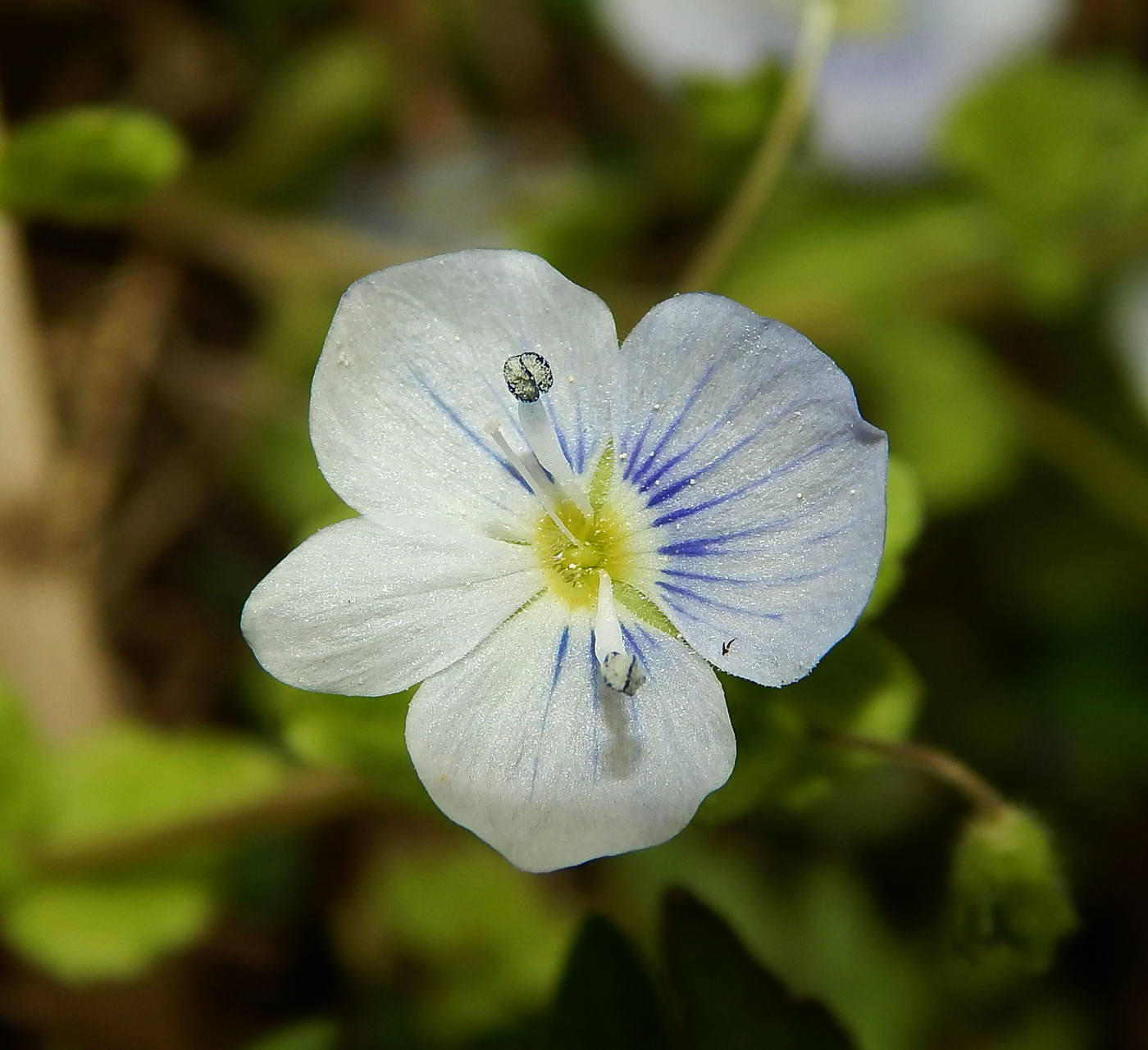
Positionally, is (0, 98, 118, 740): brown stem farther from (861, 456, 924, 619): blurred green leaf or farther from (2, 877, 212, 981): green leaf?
(861, 456, 924, 619): blurred green leaf

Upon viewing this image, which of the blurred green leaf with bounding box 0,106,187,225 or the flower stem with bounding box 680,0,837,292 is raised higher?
the flower stem with bounding box 680,0,837,292

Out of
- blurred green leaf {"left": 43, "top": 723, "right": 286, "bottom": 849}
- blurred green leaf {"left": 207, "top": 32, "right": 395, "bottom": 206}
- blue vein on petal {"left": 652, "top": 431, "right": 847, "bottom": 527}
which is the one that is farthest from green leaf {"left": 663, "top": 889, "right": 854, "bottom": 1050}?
blurred green leaf {"left": 207, "top": 32, "right": 395, "bottom": 206}

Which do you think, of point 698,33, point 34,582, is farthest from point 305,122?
point 34,582

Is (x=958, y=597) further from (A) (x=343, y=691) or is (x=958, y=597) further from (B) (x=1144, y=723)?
(A) (x=343, y=691)

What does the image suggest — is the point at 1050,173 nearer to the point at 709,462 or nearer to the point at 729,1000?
the point at 709,462

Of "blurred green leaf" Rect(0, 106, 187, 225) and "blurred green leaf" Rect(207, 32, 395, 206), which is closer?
"blurred green leaf" Rect(0, 106, 187, 225)

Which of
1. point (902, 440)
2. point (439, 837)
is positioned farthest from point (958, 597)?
point (439, 837)

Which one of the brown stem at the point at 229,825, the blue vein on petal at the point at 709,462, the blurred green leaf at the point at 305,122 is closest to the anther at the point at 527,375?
the blue vein on petal at the point at 709,462
